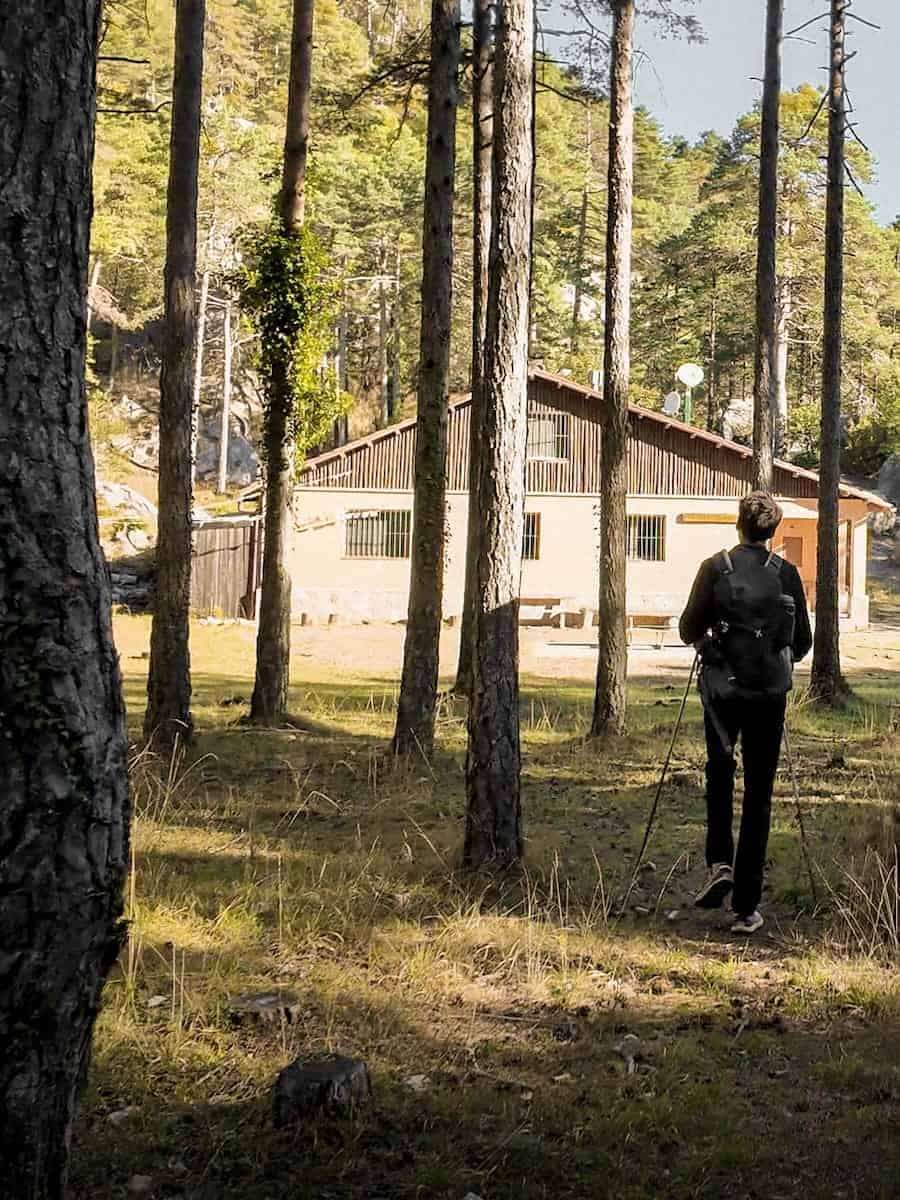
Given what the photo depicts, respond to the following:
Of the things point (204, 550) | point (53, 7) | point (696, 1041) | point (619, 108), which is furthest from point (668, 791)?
point (204, 550)

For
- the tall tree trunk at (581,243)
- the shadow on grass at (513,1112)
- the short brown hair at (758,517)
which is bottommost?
the shadow on grass at (513,1112)

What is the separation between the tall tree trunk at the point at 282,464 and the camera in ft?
44.5

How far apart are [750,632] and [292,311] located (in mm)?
9403

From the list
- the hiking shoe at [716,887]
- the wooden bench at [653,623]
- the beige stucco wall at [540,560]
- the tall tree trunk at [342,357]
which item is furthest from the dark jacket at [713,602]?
the tall tree trunk at [342,357]

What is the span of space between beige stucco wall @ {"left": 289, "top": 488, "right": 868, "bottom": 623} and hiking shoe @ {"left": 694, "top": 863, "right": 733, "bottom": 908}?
24.3 m

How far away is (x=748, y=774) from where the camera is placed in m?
5.96

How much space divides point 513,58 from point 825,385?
33.9 feet

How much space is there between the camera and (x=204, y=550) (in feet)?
102

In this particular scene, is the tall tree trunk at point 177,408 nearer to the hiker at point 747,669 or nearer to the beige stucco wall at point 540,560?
the hiker at point 747,669

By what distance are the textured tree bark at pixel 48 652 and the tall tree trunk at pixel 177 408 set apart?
8355 millimetres

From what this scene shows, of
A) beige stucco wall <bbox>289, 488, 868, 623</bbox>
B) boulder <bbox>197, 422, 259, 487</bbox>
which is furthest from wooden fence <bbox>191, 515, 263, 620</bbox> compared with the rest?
boulder <bbox>197, 422, 259, 487</bbox>

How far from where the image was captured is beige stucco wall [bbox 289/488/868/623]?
1236 inches

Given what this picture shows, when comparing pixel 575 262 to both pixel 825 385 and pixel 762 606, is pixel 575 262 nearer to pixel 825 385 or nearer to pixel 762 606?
pixel 825 385

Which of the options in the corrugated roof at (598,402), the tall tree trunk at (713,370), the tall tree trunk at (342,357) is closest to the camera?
the corrugated roof at (598,402)
